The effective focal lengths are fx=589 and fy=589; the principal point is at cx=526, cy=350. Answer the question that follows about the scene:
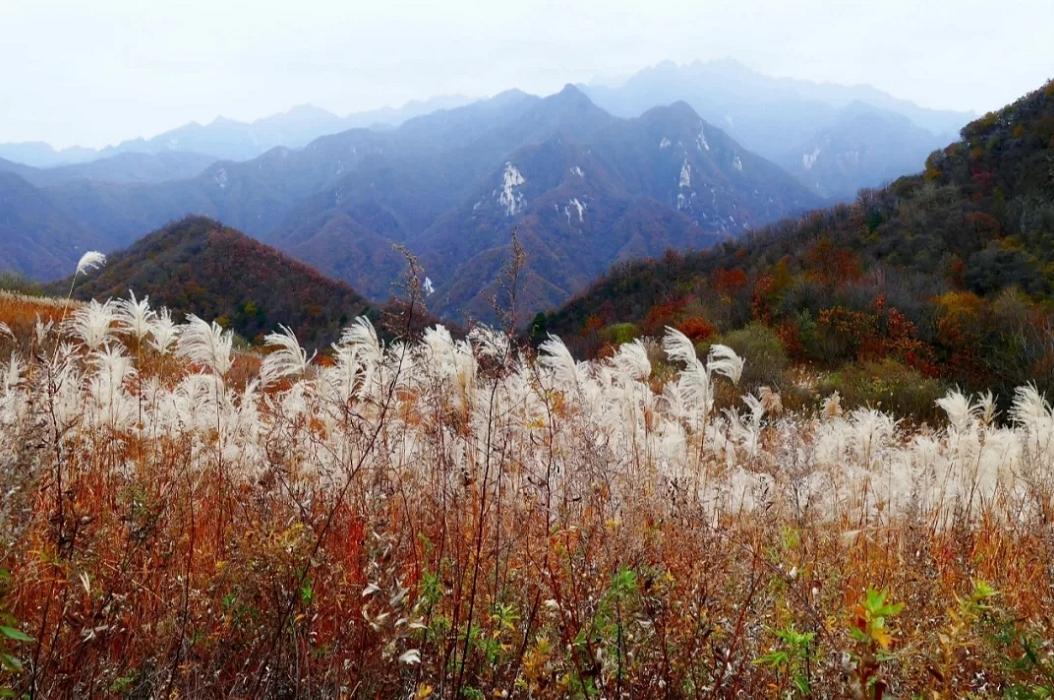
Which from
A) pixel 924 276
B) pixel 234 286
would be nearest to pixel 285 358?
pixel 924 276

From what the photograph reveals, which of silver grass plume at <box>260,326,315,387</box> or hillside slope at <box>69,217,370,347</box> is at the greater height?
silver grass plume at <box>260,326,315,387</box>

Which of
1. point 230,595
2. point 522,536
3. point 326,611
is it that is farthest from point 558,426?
point 230,595

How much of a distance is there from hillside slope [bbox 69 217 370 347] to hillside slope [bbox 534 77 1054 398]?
1012 inches

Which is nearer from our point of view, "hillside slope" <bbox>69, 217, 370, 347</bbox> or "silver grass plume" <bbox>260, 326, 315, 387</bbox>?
"silver grass plume" <bbox>260, 326, 315, 387</bbox>

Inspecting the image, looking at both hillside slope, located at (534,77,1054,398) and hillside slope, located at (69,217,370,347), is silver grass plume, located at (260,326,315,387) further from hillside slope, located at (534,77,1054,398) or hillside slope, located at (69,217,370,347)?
hillside slope, located at (69,217,370,347)

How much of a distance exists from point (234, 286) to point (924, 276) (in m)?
50.6

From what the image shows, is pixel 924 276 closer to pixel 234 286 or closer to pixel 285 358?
pixel 285 358

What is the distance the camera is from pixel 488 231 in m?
192

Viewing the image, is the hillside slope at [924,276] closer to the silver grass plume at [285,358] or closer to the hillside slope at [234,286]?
the silver grass plume at [285,358]

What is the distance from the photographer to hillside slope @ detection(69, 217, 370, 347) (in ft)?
155

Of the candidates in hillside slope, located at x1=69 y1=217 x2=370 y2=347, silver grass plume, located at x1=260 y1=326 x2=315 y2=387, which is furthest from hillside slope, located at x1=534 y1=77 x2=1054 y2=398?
hillside slope, located at x1=69 y1=217 x2=370 y2=347

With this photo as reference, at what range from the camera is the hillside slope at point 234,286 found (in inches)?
1859

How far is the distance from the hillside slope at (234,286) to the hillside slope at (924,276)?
84.3 feet

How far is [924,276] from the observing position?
17.9m
